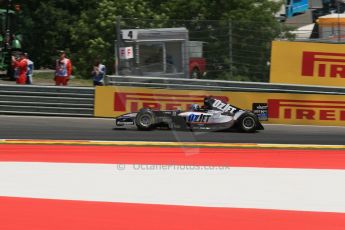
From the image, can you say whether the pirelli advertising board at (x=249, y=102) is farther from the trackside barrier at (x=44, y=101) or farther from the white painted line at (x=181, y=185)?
the white painted line at (x=181, y=185)

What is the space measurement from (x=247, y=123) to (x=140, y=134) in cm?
252

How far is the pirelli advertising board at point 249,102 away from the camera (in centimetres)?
1508

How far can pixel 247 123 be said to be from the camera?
43.3 feet

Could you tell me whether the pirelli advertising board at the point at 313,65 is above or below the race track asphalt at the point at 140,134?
above

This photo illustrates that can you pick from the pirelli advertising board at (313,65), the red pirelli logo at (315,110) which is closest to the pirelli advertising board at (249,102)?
the red pirelli logo at (315,110)

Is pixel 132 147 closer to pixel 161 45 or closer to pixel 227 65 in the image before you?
pixel 227 65

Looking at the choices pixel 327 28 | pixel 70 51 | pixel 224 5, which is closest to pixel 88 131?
pixel 327 28

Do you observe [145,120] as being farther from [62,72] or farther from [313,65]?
[62,72]

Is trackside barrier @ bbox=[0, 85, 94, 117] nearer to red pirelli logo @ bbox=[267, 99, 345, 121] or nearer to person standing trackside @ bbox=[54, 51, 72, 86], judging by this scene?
person standing trackside @ bbox=[54, 51, 72, 86]

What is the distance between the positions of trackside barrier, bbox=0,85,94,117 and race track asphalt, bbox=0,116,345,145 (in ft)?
2.71

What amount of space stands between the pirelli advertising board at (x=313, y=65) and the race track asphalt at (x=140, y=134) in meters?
1.58

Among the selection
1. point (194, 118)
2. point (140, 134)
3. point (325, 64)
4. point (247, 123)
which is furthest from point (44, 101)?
point (325, 64)

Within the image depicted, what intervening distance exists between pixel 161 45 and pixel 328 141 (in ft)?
21.0

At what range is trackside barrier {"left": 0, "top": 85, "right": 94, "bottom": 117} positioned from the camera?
1531cm
